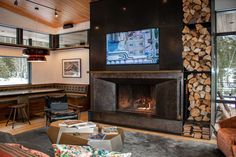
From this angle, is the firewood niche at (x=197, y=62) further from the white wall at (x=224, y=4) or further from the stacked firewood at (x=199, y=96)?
the white wall at (x=224, y=4)

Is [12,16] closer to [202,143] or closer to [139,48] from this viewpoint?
[139,48]

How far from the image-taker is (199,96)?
184 inches

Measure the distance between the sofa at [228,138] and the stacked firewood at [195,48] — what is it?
4.55ft

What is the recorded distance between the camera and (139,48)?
5.19 metres

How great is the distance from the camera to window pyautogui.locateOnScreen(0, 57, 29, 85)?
275 inches

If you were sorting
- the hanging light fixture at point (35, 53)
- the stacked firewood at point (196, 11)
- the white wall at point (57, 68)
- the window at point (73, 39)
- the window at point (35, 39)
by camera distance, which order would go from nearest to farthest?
1. the stacked firewood at point (196, 11)
2. the hanging light fixture at point (35, 53)
3. the window at point (35, 39)
4. the window at point (73, 39)
5. the white wall at point (57, 68)

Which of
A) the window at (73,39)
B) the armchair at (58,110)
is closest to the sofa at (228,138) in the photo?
the armchair at (58,110)

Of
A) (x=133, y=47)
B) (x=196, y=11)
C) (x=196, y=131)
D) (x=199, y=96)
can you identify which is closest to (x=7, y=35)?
(x=133, y=47)

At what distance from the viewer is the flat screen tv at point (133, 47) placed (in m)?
5.00

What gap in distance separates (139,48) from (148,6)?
102 centimetres

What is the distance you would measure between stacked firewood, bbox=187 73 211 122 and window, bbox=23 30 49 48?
5626 millimetres

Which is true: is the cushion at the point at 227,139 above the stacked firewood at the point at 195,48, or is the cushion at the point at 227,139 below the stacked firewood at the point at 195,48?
below

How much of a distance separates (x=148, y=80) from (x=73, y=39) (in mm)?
4080

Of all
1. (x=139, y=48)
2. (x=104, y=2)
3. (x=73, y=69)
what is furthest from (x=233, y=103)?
(x=73, y=69)
